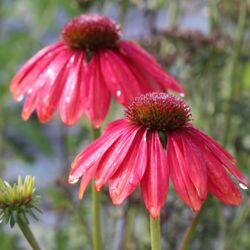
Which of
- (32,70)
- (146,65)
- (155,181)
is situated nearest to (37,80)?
(32,70)

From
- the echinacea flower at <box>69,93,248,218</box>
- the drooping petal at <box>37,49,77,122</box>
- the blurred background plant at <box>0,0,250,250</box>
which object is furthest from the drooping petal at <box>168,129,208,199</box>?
the blurred background plant at <box>0,0,250,250</box>

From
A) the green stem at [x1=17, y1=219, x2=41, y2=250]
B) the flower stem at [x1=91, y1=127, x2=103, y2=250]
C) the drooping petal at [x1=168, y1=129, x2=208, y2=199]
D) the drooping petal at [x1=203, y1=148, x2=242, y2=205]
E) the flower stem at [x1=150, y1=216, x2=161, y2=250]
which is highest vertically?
the drooping petal at [x1=168, y1=129, x2=208, y2=199]

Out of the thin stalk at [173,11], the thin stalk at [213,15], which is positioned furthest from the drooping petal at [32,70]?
the thin stalk at [173,11]

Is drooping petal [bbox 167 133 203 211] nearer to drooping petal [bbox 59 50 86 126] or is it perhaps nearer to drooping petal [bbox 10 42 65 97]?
drooping petal [bbox 59 50 86 126]

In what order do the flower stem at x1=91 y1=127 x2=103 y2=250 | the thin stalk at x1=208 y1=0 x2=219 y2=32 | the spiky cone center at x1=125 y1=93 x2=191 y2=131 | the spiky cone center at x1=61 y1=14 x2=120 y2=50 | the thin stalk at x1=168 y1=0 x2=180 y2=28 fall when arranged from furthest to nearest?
1. the thin stalk at x1=168 y1=0 x2=180 y2=28
2. the thin stalk at x1=208 y1=0 x2=219 y2=32
3. the spiky cone center at x1=61 y1=14 x2=120 y2=50
4. the flower stem at x1=91 y1=127 x2=103 y2=250
5. the spiky cone center at x1=125 y1=93 x2=191 y2=131

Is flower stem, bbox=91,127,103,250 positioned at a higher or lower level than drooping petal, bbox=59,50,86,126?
lower

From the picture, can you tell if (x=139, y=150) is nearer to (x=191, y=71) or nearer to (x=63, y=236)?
(x=191, y=71)

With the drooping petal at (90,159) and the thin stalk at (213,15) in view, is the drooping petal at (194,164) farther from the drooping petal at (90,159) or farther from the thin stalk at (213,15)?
the thin stalk at (213,15)

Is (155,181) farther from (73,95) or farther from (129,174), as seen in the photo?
(73,95)
